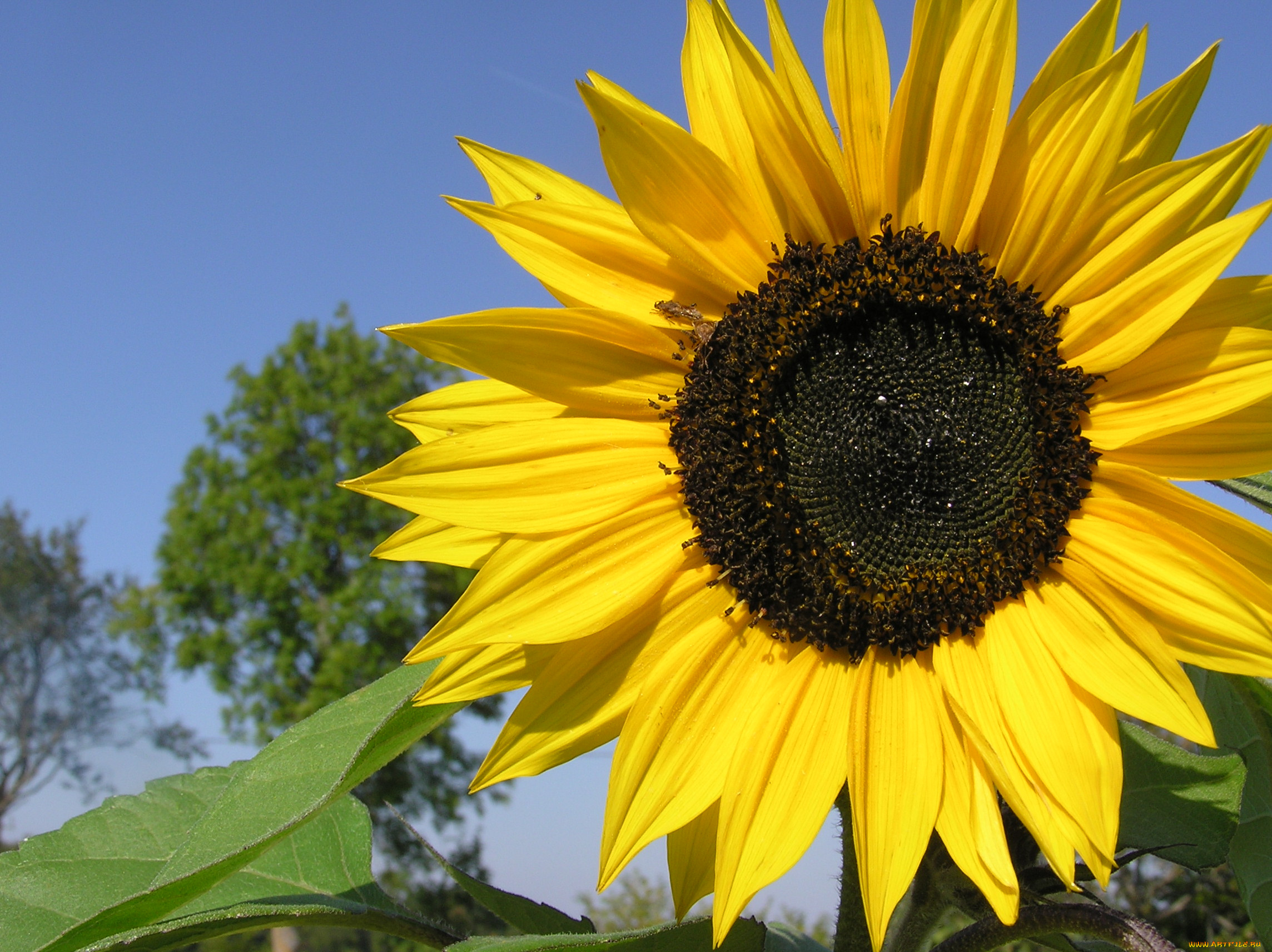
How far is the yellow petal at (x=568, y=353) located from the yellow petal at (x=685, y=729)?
14.5 inches

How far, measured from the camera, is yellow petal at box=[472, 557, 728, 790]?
156 cm

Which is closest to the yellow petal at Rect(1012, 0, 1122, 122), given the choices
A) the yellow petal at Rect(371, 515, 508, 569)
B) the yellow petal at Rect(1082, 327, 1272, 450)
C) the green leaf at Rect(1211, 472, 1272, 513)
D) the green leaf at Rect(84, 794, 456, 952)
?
the yellow petal at Rect(1082, 327, 1272, 450)

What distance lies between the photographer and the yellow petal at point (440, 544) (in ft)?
5.58

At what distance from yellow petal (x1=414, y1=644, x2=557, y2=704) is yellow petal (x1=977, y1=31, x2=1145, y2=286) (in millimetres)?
931

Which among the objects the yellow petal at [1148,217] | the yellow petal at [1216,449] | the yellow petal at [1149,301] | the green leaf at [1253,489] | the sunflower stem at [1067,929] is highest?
the yellow petal at [1148,217]

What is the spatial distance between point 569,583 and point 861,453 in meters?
0.54

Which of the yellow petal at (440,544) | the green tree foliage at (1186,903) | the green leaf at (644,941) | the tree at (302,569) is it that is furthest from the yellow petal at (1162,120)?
the tree at (302,569)

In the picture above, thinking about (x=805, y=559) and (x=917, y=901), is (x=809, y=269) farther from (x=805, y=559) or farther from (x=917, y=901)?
(x=917, y=901)

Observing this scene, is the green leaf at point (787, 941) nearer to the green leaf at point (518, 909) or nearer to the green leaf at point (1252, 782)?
the green leaf at point (518, 909)

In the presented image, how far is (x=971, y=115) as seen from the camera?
1544mm

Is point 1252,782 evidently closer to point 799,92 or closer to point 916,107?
point 916,107

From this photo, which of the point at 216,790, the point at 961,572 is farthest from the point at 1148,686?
the point at 216,790

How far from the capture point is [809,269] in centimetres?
175

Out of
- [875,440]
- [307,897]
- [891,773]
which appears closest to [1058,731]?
[891,773]
